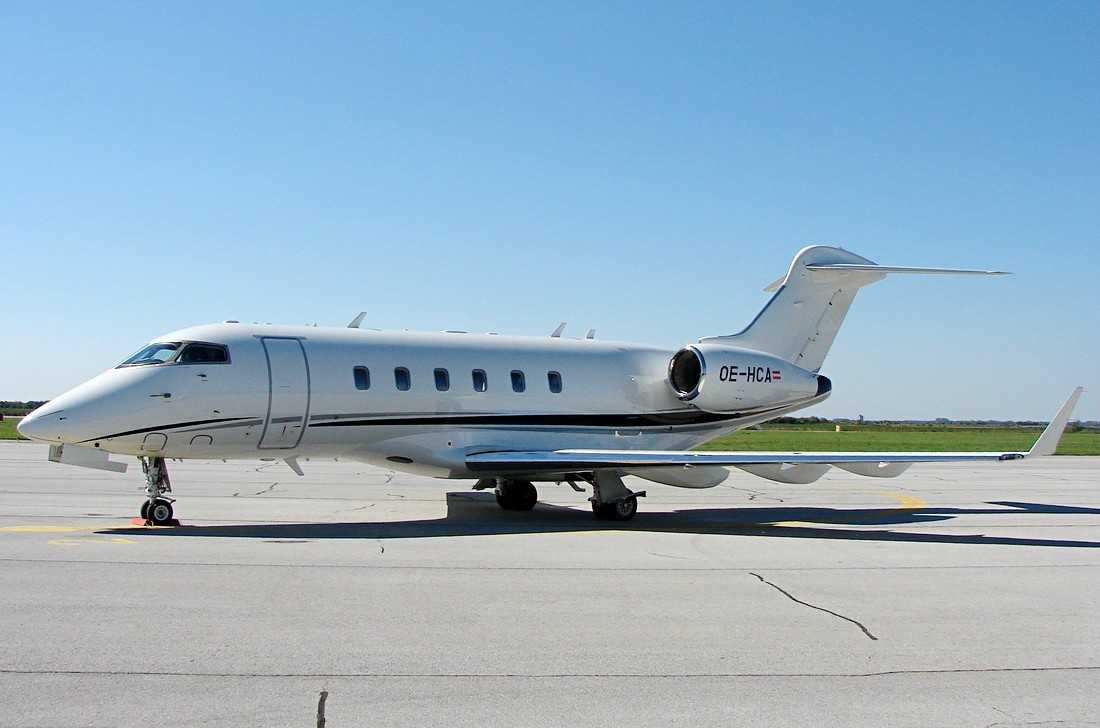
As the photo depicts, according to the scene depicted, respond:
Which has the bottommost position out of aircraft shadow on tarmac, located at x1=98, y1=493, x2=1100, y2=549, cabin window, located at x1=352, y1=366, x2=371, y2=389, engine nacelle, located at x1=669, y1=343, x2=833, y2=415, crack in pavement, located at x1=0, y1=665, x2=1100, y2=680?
aircraft shadow on tarmac, located at x1=98, y1=493, x2=1100, y2=549

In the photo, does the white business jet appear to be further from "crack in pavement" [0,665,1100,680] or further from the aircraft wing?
"crack in pavement" [0,665,1100,680]

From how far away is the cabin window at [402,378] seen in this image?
16875mm

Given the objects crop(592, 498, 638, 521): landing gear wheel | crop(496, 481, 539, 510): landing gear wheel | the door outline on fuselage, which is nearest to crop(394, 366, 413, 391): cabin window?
the door outline on fuselage

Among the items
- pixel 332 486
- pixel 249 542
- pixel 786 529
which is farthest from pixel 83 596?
pixel 332 486

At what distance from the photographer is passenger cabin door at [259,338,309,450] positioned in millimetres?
15539

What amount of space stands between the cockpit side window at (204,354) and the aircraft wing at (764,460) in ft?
14.5

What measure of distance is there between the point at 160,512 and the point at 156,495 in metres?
0.31

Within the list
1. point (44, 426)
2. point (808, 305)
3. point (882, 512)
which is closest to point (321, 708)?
point (44, 426)

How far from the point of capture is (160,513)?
558 inches

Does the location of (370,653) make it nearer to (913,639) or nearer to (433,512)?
(913,639)

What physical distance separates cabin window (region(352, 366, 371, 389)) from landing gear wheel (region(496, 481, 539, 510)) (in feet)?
13.2

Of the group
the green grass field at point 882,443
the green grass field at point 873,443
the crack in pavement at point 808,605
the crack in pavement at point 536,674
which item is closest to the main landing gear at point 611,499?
the green grass field at point 882,443

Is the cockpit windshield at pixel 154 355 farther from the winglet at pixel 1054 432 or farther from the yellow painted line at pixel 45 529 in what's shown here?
the winglet at pixel 1054 432

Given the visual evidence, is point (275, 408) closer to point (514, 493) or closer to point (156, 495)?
point (156, 495)
